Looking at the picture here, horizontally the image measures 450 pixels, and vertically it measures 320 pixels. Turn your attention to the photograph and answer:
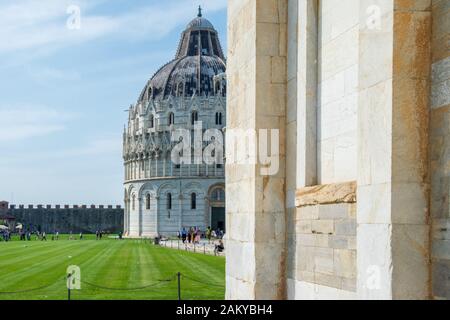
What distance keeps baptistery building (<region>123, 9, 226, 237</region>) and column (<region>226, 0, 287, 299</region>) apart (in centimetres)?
8075

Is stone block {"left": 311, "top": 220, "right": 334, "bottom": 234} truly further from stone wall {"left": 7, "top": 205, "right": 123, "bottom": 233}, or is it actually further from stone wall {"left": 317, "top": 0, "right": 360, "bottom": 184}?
stone wall {"left": 7, "top": 205, "right": 123, "bottom": 233}

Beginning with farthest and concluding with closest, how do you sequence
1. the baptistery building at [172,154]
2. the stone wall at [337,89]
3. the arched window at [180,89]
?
the arched window at [180,89] < the baptistery building at [172,154] < the stone wall at [337,89]

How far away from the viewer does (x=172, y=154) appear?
95875 millimetres

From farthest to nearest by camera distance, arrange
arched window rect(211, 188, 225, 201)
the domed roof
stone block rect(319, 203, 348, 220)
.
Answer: the domed roof → arched window rect(211, 188, 225, 201) → stone block rect(319, 203, 348, 220)

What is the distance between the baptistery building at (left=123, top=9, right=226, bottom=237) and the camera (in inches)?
3666

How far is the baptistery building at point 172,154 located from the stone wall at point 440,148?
84565 millimetres

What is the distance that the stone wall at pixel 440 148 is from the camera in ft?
18.9

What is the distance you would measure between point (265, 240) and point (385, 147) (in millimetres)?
3494

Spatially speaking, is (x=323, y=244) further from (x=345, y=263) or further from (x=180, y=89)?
(x=180, y=89)

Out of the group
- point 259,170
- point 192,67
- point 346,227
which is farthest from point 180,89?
point 346,227

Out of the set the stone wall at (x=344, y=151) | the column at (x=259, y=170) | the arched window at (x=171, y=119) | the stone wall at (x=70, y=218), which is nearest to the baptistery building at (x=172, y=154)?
the arched window at (x=171, y=119)

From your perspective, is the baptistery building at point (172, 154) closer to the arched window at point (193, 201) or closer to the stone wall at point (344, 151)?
the arched window at point (193, 201)

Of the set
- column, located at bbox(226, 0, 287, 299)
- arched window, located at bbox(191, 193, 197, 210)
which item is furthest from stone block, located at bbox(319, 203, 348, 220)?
arched window, located at bbox(191, 193, 197, 210)

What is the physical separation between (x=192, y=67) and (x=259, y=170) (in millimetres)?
90389
